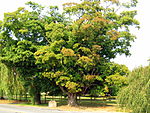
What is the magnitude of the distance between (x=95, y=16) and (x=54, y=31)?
4.87 m

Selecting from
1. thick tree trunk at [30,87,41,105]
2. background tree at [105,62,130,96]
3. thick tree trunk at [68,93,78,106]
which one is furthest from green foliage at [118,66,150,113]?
thick tree trunk at [30,87,41,105]

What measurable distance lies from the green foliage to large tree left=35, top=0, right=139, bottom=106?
716 cm

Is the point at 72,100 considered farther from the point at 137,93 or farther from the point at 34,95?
the point at 137,93

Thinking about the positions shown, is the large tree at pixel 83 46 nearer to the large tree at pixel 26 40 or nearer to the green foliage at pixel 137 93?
Result: the large tree at pixel 26 40

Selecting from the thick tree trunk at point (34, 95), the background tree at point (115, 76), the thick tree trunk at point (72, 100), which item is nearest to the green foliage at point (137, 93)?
the background tree at point (115, 76)

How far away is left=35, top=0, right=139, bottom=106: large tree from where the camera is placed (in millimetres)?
26219

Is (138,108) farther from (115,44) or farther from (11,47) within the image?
(11,47)

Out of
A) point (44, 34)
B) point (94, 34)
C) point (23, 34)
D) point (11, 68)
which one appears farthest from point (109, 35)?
point (11, 68)

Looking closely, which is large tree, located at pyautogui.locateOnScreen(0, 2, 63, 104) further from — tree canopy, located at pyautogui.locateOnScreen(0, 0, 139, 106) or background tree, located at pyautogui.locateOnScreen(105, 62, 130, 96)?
background tree, located at pyautogui.locateOnScreen(105, 62, 130, 96)

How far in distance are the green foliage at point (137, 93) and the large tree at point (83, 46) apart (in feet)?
23.5

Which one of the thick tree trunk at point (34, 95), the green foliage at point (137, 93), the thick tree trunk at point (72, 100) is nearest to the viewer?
the green foliage at point (137, 93)

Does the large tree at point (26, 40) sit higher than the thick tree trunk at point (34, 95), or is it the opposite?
the large tree at point (26, 40)

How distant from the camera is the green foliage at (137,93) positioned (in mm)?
16859

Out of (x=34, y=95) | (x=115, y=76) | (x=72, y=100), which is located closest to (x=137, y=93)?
(x=115, y=76)
